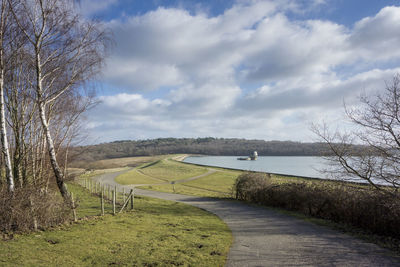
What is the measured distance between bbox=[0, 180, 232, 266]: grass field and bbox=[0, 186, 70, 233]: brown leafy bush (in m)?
0.49

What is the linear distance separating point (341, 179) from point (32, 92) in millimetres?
15050

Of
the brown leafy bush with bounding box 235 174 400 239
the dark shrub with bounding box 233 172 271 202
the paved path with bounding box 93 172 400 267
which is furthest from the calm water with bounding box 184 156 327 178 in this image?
the paved path with bounding box 93 172 400 267

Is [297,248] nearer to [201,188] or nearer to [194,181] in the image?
[201,188]

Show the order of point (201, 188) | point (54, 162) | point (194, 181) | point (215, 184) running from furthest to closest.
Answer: point (194, 181)
point (215, 184)
point (201, 188)
point (54, 162)

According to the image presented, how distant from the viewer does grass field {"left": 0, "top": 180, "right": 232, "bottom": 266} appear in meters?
6.47

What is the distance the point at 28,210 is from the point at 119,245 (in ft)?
10.9

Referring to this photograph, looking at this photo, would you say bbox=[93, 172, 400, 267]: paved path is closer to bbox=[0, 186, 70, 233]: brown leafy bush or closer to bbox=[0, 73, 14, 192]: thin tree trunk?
bbox=[0, 186, 70, 233]: brown leafy bush

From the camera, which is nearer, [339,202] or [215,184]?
[339,202]

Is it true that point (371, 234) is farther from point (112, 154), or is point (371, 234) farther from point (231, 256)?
point (112, 154)

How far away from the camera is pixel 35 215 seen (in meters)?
8.55

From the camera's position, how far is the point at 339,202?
12.3 metres

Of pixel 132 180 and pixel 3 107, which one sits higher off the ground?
pixel 3 107

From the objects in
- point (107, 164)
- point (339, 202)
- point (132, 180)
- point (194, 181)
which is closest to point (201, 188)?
point (194, 181)

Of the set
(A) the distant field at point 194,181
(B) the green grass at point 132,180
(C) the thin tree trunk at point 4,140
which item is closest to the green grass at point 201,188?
(A) the distant field at point 194,181
